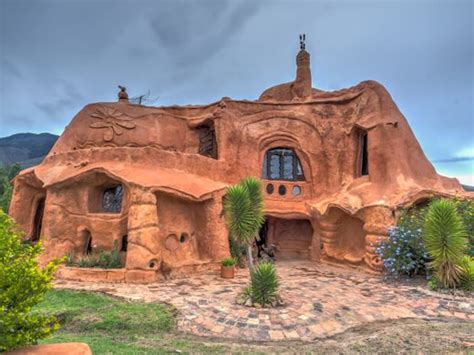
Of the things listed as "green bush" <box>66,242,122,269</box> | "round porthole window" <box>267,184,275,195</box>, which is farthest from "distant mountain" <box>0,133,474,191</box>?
"green bush" <box>66,242,122,269</box>

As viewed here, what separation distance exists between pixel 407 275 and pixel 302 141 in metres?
8.28

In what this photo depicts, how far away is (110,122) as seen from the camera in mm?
15656

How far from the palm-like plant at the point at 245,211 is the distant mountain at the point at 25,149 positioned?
59577 mm

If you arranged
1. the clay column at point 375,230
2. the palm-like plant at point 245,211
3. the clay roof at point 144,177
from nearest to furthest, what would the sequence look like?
the palm-like plant at point 245,211
the clay roof at point 144,177
the clay column at point 375,230

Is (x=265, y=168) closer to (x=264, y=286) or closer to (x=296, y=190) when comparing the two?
(x=296, y=190)

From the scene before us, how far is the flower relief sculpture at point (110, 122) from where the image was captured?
1550 centimetres

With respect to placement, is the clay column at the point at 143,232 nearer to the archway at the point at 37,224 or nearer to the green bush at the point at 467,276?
the archway at the point at 37,224

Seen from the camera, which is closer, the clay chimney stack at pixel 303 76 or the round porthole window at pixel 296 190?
the round porthole window at pixel 296 190

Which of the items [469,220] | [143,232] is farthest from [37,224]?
[469,220]

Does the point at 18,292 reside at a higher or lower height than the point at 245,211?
lower

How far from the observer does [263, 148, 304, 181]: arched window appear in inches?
659

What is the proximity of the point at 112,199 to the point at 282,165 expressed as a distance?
29.0 ft

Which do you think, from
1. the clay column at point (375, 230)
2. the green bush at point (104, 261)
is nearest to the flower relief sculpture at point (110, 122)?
the green bush at point (104, 261)

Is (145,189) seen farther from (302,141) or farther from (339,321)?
(302,141)
